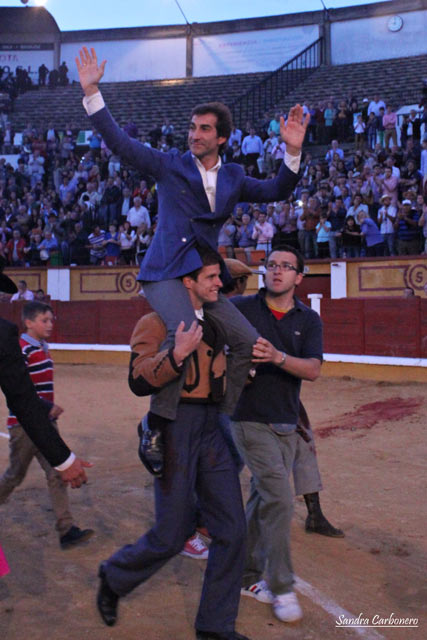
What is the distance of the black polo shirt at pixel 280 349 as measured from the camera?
359cm

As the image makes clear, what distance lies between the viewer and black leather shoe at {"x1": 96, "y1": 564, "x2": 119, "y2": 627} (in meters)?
3.18

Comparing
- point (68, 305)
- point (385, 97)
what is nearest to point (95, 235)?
point (68, 305)

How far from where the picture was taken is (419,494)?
5.77m

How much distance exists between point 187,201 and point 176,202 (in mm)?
45

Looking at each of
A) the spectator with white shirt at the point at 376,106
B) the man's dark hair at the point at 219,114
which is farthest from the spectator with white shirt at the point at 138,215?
the man's dark hair at the point at 219,114

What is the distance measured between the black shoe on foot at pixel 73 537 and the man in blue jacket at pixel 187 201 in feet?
5.58

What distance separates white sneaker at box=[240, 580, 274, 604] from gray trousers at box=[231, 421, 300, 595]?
39mm

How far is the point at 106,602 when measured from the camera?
320cm

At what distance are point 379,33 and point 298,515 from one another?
931 inches

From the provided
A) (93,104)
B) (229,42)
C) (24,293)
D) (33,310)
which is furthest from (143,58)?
(93,104)

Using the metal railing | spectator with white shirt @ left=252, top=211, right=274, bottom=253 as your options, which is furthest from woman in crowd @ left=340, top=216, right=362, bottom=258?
the metal railing

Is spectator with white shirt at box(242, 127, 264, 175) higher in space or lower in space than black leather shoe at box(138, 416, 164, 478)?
higher

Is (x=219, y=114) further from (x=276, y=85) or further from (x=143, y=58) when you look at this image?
(x=143, y=58)

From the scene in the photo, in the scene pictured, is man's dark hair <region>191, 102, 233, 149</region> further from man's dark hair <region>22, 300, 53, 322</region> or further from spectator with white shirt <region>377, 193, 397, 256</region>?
spectator with white shirt <region>377, 193, 397, 256</region>
